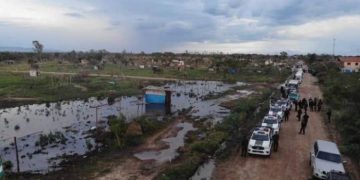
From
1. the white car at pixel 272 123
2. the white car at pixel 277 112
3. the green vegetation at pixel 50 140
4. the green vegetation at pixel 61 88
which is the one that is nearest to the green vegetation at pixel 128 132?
the green vegetation at pixel 50 140

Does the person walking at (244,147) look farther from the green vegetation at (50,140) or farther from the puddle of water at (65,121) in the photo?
the green vegetation at (50,140)

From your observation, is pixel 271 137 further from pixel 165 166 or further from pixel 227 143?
pixel 165 166

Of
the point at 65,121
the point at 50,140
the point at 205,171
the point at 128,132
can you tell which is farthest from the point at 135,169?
the point at 65,121

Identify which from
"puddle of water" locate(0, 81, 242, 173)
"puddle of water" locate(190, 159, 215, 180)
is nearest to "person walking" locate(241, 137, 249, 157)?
"puddle of water" locate(190, 159, 215, 180)

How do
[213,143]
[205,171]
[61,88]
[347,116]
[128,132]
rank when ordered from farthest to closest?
1. [61,88]
2. [347,116]
3. [128,132]
4. [213,143]
5. [205,171]

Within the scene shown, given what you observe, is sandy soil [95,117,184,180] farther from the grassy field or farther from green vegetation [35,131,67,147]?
the grassy field

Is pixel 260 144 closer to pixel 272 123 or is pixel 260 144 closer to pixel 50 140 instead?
pixel 272 123
